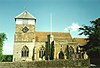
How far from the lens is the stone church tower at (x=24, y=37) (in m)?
64.9

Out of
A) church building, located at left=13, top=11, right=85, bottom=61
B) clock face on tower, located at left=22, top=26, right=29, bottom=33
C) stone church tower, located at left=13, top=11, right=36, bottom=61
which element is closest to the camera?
church building, located at left=13, top=11, right=85, bottom=61

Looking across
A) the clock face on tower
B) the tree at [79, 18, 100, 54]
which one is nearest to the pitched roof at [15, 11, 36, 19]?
the clock face on tower

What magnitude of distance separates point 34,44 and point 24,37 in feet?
13.8

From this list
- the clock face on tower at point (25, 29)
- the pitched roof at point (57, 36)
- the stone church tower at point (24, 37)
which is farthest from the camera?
the pitched roof at point (57, 36)

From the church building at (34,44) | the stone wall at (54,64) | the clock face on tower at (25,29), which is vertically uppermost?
the clock face on tower at (25,29)

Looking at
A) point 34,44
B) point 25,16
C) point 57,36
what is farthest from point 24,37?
point 57,36

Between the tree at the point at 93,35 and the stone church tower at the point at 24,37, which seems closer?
the tree at the point at 93,35

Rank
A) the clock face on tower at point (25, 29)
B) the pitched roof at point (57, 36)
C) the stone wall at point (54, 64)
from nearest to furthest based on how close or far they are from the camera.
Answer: the stone wall at point (54, 64) < the clock face on tower at point (25, 29) < the pitched roof at point (57, 36)

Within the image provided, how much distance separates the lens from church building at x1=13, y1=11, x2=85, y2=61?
6469 centimetres

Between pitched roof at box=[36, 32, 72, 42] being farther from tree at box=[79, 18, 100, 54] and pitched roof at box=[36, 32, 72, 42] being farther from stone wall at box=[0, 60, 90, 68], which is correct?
stone wall at box=[0, 60, 90, 68]

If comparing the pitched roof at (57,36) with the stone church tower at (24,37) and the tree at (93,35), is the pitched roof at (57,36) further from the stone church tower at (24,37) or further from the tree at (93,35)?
the tree at (93,35)

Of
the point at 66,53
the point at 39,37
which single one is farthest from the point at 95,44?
the point at 39,37

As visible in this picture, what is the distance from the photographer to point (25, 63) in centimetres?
4719

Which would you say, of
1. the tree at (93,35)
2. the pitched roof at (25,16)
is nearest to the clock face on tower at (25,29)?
the pitched roof at (25,16)
